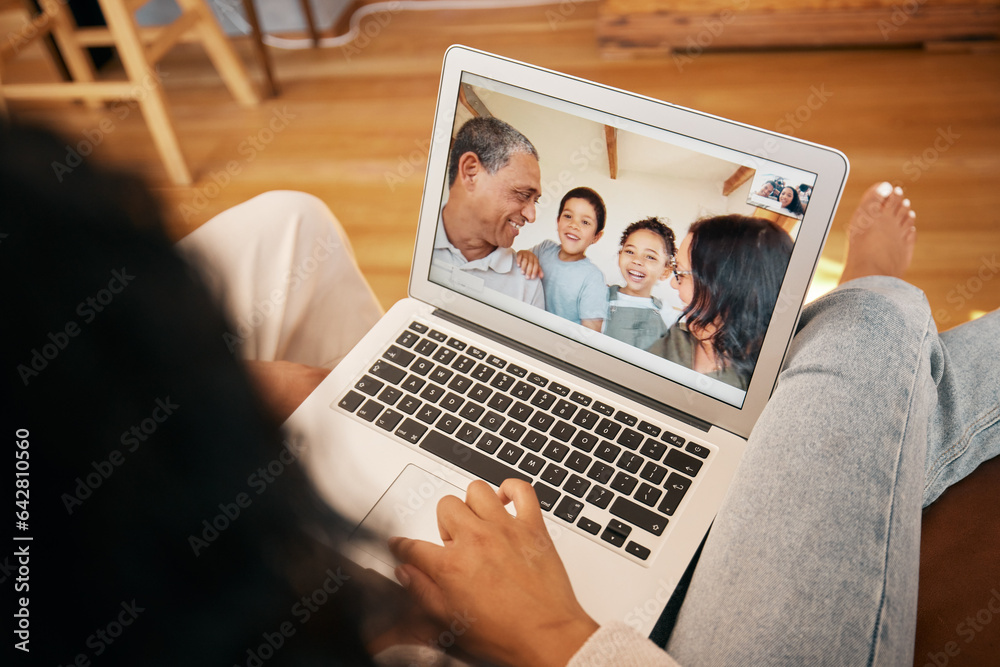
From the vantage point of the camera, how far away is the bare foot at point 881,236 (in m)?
1.28

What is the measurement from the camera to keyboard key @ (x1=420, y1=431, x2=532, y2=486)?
0.70 meters

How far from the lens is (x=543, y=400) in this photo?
755mm

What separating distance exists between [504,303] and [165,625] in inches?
20.1

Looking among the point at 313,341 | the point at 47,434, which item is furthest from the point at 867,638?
the point at 313,341

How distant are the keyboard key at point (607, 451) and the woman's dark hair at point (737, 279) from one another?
0.15 meters

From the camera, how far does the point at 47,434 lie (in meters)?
0.35

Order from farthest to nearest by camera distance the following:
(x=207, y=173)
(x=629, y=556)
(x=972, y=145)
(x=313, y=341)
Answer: (x=207, y=173), (x=972, y=145), (x=313, y=341), (x=629, y=556)

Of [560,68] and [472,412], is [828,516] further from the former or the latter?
[560,68]

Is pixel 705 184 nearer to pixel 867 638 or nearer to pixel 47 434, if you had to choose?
pixel 867 638

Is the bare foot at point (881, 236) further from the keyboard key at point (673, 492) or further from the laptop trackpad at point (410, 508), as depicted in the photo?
the laptop trackpad at point (410, 508)

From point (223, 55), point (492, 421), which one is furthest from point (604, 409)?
point (223, 55)

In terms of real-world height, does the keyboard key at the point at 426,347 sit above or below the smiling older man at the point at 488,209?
below

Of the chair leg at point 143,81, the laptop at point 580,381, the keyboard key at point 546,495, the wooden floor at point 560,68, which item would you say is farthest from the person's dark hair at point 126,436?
the chair leg at point 143,81

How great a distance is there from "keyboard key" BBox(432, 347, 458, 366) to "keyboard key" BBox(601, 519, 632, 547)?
0.90ft
